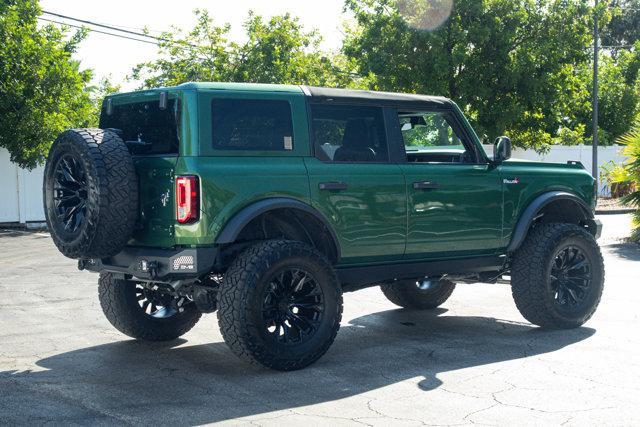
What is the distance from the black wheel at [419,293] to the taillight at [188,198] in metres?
3.42

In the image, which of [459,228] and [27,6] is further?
[27,6]

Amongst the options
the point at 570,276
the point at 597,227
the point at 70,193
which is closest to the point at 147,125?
the point at 70,193

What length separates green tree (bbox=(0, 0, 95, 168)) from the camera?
22.1m

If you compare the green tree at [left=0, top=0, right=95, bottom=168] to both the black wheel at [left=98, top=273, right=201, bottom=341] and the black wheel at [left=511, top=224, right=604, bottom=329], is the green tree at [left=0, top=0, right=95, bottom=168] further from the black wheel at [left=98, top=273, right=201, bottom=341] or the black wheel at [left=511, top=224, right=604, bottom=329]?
the black wheel at [left=511, top=224, right=604, bottom=329]

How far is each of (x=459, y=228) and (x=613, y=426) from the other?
9.41 ft

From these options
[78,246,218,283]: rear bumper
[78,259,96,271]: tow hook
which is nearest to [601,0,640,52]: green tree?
[78,259,96,271]: tow hook

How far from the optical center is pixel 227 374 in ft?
21.1

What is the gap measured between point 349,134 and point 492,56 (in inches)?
851

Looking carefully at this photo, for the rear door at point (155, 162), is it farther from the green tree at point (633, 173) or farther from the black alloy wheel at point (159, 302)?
the green tree at point (633, 173)

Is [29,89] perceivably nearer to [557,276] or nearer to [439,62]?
[439,62]

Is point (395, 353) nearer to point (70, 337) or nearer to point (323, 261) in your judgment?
point (323, 261)

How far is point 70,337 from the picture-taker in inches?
307

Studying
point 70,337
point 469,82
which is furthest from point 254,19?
point 70,337

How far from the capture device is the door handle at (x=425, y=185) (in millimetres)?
7309
